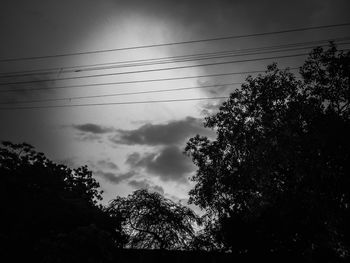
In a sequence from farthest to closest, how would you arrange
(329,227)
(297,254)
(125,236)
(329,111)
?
(125,236) < (297,254) < (329,111) < (329,227)

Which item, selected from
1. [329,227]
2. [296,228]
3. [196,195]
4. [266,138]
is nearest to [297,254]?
[296,228]

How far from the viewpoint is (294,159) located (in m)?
16.3

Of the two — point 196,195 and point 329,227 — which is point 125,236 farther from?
point 329,227

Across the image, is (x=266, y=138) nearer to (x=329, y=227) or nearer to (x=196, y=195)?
(x=329, y=227)

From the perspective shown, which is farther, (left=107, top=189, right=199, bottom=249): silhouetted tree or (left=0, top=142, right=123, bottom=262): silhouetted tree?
(left=107, top=189, right=199, bottom=249): silhouetted tree

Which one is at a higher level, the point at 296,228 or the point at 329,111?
the point at 329,111

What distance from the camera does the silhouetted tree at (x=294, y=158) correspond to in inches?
647

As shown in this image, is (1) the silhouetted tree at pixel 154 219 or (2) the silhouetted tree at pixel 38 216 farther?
(1) the silhouetted tree at pixel 154 219

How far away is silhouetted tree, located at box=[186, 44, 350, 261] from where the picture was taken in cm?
1644

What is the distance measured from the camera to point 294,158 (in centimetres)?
1631

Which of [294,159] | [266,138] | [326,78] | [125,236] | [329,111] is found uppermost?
[326,78]

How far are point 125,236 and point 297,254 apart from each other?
13.3 meters

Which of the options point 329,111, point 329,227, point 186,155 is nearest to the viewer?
point 329,227

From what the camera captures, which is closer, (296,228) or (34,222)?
(34,222)
